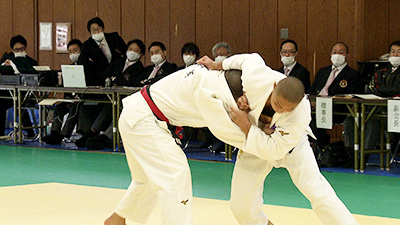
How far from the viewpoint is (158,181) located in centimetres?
345

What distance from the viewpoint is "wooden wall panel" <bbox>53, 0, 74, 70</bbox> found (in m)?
11.9

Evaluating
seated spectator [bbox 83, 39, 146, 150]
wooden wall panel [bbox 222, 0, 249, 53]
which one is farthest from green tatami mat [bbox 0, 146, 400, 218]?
wooden wall panel [bbox 222, 0, 249, 53]

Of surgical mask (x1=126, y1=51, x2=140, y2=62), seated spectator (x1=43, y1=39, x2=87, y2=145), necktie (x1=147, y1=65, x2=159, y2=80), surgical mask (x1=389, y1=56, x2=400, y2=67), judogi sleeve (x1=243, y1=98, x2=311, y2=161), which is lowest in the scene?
seated spectator (x1=43, y1=39, x2=87, y2=145)

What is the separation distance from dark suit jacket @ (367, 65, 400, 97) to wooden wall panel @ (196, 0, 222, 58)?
11.3 ft

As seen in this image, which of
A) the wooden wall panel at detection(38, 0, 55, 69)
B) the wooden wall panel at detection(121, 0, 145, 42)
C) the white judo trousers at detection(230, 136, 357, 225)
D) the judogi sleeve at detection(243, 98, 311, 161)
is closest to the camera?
the judogi sleeve at detection(243, 98, 311, 161)

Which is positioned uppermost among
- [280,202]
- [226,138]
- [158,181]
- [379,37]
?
[379,37]

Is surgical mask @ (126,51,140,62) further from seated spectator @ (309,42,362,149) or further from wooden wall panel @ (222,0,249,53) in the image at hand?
seated spectator @ (309,42,362,149)

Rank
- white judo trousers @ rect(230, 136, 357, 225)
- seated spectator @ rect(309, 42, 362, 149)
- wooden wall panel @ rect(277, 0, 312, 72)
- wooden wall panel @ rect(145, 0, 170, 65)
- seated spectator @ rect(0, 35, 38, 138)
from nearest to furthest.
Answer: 1. white judo trousers @ rect(230, 136, 357, 225)
2. seated spectator @ rect(309, 42, 362, 149)
3. wooden wall panel @ rect(277, 0, 312, 72)
4. seated spectator @ rect(0, 35, 38, 138)
5. wooden wall panel @ rect(145, 0, 170, 65)

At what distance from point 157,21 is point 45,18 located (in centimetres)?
235

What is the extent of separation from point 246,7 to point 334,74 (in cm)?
257

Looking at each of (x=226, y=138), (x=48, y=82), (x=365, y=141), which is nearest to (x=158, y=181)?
(x=226, y=138)

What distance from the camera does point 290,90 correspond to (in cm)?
315

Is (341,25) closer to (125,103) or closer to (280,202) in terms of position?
(280,202)

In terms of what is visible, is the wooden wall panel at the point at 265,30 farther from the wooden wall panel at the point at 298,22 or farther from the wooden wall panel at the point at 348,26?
the wooden wall panel at the point at 348,26
